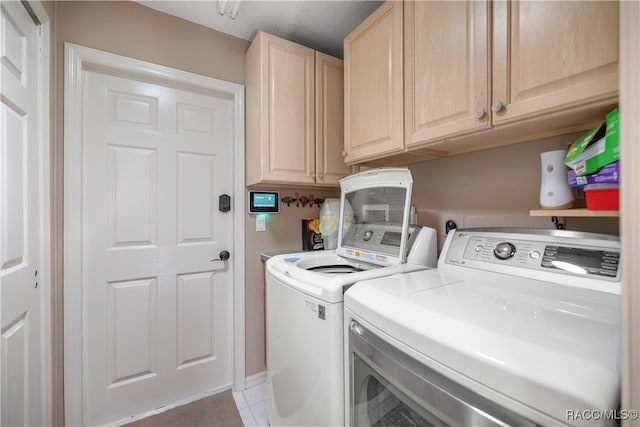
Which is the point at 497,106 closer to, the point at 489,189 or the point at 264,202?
the point at 489,189

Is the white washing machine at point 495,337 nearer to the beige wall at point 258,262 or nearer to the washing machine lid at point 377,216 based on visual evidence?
the washing machine lid at point 377,216

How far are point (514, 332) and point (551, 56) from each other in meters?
0.86

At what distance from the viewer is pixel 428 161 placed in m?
1.67

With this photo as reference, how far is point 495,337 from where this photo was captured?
58cm

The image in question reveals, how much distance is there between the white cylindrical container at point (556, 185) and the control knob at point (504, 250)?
0.71 ft

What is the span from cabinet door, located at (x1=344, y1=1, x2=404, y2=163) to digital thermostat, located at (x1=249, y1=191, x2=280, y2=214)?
647mm

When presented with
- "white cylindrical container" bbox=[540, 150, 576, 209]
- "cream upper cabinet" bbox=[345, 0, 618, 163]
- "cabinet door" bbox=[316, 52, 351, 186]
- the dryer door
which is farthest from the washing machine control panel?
"cabinet door" bbox=[316, 52, 351, 186]

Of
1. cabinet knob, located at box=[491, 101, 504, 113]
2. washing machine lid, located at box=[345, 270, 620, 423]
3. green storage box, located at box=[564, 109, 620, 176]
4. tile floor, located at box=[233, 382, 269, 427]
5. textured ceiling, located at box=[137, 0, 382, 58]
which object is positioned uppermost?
textured ceiling, located at box=[137, 0, 382, 58]

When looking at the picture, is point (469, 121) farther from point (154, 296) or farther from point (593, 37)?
point (154, 296)

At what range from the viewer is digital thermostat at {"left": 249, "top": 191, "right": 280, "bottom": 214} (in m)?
1.94

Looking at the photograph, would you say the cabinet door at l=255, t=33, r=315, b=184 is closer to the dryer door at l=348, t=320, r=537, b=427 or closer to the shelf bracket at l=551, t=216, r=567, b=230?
the dryer door at l=348, t=320, r=537, b=427

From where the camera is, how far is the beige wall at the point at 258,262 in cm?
198

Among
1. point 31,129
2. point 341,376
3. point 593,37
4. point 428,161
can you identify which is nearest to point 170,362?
point 341,376

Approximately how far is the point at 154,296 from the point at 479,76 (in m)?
2.09
